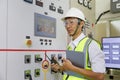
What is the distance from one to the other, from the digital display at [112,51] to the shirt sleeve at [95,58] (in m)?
1.24

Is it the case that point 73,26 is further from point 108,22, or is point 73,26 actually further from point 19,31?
point 108,22

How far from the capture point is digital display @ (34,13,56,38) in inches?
68.1

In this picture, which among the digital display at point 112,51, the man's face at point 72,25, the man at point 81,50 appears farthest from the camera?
the digital display at point 112,51

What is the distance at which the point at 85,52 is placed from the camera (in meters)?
1.47

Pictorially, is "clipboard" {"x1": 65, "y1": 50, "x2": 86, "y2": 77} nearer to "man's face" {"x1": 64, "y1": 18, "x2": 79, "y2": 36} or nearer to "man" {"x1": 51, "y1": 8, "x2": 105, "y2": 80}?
"man" {"x1": 51, "y1": 8, "x2": 105, "y2": 80}

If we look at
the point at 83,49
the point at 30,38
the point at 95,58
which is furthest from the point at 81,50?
the point at 30,38

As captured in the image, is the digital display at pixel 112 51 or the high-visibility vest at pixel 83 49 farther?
the digital display at pixel 112 51

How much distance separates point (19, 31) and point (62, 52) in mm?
630

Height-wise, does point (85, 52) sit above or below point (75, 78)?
above

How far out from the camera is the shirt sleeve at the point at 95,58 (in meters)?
1.43

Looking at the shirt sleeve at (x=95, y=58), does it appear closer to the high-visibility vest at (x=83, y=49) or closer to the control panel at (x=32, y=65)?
the high-visibility vest at (x=83, y=49)

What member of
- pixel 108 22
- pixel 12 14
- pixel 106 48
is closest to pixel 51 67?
pixel 12 14

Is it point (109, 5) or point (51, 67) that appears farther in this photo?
point (109, 5)

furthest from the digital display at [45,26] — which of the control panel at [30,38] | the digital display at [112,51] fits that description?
the digital display at [112,51]
